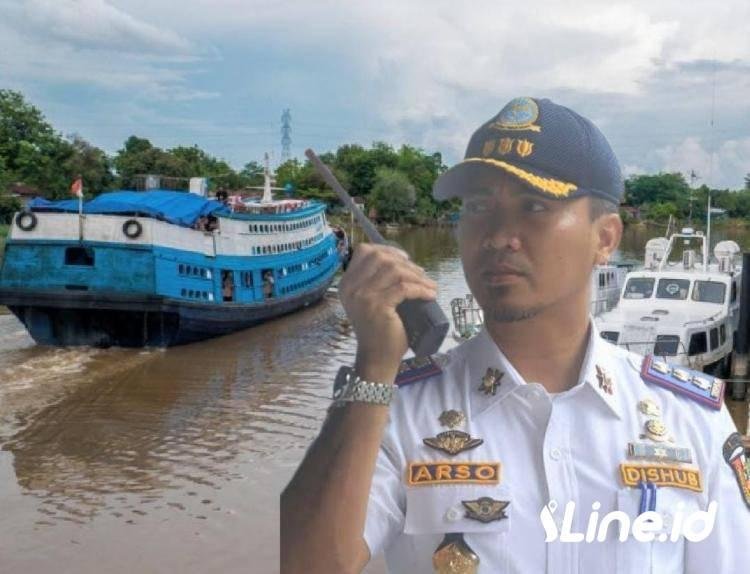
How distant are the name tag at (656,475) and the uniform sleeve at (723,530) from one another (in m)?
0.06

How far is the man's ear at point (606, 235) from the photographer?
1.58 meters

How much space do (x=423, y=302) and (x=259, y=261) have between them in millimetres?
19471

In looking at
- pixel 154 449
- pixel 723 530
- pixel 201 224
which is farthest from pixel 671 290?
pixel 723 530

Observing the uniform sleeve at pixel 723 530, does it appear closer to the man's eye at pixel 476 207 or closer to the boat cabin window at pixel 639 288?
the man's eye at pixel 476 207

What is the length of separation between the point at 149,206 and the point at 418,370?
16629mm

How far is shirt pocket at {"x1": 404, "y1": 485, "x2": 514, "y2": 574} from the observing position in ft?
4.98

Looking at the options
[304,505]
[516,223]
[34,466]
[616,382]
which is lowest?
[34,466]

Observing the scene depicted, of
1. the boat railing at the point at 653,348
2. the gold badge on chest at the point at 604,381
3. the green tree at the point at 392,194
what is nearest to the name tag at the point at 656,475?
the gold badge on chest at the point at 604,381

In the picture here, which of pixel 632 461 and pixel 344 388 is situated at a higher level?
pixel 344 388

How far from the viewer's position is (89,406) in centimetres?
1292

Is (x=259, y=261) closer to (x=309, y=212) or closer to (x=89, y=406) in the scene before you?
(x=309, y=212)

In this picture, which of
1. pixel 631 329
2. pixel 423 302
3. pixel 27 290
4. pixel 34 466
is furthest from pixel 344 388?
pixel 27 290

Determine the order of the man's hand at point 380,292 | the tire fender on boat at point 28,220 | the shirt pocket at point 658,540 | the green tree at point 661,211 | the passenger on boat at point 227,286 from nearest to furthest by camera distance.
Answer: the man's hand at point 380,292 → the shirt pocket at point 658,540 → the green tree at point 661,211 → the tire fender on boat at point 28,220 → the passenger on boat at point 227,286

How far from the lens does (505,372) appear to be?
1.59m
